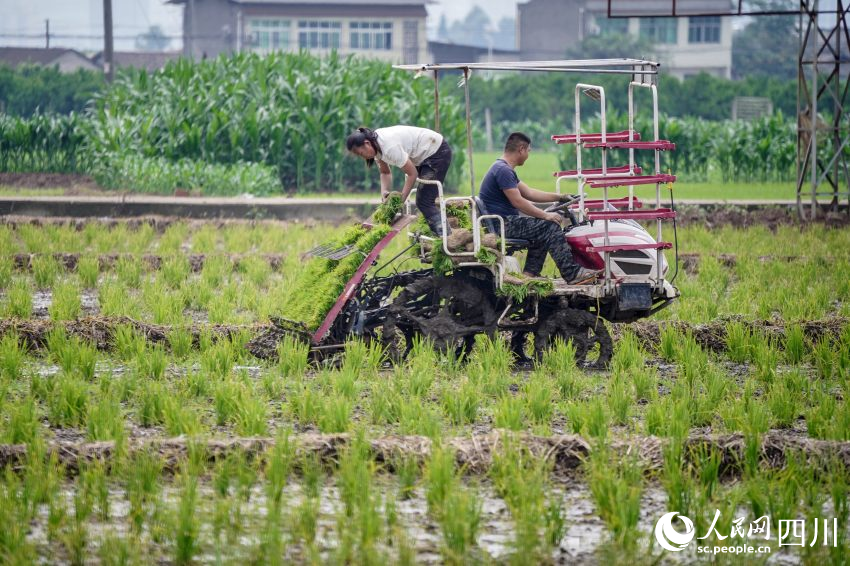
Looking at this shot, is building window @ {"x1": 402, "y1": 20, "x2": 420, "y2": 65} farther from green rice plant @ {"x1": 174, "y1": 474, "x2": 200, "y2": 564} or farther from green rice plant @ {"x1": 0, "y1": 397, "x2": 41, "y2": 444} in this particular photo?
green rice plant @ {"x1": 174, "y1": 474, "x2": 200, "y2": 564}

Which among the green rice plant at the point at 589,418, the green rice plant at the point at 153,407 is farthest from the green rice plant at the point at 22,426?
the green rice plant at the point at 589,418

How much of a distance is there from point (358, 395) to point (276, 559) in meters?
2.91

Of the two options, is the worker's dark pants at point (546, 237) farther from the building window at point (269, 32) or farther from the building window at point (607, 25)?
the building window at point (607, 25)

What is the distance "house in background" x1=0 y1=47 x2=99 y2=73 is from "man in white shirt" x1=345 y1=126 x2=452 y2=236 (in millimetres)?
53783

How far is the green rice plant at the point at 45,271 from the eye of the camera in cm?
1248

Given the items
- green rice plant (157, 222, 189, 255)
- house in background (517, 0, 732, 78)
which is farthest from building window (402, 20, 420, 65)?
green rice plant (157, 222, 189, 255)

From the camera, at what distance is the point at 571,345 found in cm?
850

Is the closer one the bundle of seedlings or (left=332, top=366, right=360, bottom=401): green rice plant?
(left=332, top=366, right=360, bottom=401): green rice plant

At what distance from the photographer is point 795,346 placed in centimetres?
888

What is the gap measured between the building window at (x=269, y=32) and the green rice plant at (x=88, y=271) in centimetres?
5037

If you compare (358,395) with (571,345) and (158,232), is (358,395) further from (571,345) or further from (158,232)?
(158,232)

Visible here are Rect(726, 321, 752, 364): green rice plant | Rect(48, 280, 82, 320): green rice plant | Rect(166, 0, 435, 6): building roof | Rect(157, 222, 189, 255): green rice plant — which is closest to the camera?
Rect(726, 321, 752, 364): green rice plant

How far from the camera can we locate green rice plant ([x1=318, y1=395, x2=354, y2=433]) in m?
6.58

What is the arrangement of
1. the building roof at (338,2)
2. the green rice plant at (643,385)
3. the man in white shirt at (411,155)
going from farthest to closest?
the building roof at (338,2), the man in white shirt at (411,155), the green rice plant at (643,385)
